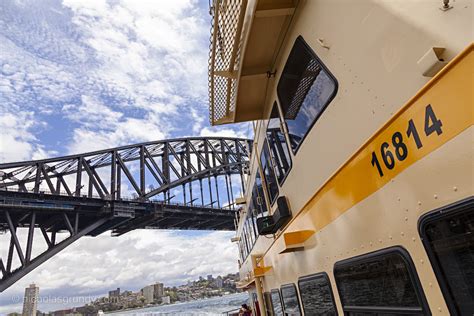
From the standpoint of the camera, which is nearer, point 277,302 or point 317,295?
point 317,295

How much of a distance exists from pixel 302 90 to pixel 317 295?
6.19ft

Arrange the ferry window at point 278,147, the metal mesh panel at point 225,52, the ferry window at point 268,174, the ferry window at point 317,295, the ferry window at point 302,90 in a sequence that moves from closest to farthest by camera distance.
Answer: the ferry window at point 302,90 < the ferry window at point 317,295 < the metal mesh panel at point 225,52 < the ferry window at point 278,147 < the ferry window at point 268,174

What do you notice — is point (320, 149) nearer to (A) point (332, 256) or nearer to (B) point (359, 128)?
(B) point (359, 128)

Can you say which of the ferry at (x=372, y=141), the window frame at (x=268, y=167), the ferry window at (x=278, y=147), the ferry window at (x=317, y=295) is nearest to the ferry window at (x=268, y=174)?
the window frame at (x=268, y=167)

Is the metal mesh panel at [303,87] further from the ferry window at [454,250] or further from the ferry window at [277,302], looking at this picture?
the ferry window at [277,302]

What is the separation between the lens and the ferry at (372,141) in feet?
4.03

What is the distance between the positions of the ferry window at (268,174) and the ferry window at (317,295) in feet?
4.80

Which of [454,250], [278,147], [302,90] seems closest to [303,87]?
[302,90]

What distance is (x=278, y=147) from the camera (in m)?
3.88

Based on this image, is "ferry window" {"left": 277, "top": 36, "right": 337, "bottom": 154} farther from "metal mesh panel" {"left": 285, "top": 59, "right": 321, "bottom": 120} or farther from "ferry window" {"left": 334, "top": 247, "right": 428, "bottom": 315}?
"ferry window" {"left": 334, "top": 247, "right": 428, "bottom": 315}

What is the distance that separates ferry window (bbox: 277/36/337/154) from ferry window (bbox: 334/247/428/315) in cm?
113

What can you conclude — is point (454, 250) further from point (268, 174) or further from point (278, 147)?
point (268, 174)

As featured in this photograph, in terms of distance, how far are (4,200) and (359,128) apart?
27.7m

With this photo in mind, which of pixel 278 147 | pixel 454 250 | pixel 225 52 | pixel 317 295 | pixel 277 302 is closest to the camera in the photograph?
pixel 454 250
